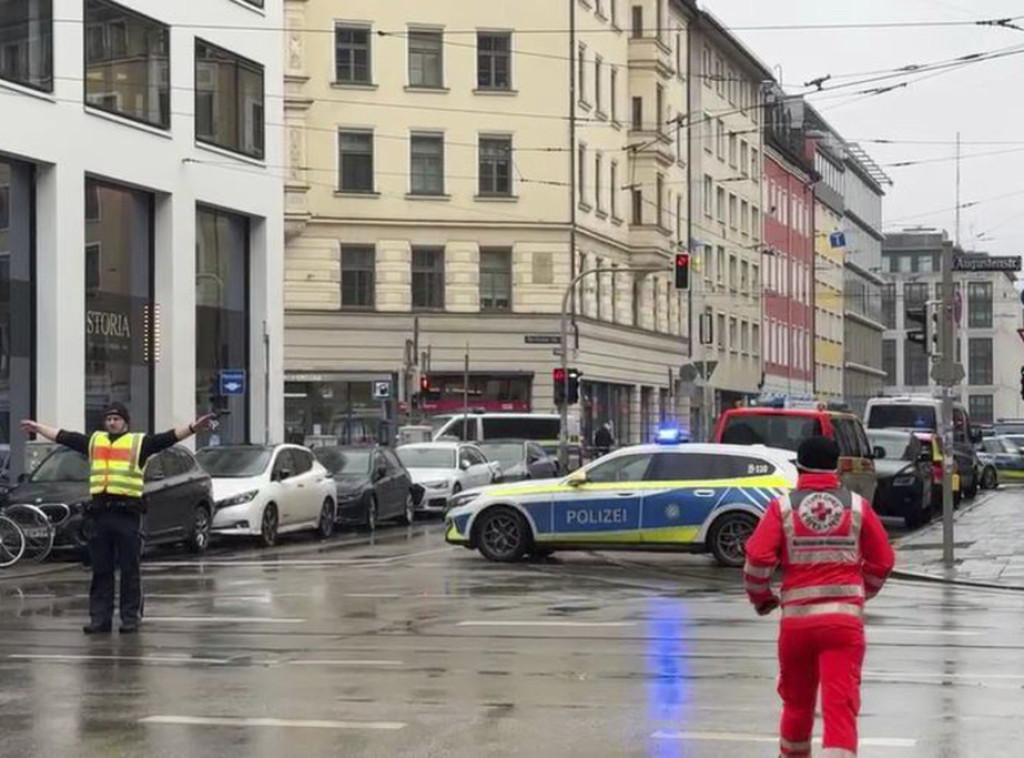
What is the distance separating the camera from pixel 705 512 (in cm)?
2259

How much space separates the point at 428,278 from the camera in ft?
201

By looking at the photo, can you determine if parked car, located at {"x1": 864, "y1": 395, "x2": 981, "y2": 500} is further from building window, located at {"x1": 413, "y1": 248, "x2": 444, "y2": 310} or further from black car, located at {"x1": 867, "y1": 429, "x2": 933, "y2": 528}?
building window, located at {"x1": 413, "y1": 248, "x2": 444, "y2": 310}

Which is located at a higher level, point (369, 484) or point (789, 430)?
point (789, 430)

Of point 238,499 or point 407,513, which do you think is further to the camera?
point 407,513

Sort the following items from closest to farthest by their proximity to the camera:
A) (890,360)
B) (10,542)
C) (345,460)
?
1. (10,542)
2. (345,460)
3. (890,360)

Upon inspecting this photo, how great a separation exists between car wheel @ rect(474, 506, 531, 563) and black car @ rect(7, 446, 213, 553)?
4167mm

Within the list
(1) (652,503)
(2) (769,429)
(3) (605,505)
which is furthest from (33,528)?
(2) (769,429)

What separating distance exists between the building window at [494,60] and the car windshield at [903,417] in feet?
64.4

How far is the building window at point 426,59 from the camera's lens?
6128 centimetres

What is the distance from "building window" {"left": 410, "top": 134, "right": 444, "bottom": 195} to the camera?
2425 inches

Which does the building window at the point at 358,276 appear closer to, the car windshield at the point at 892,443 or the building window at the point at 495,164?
the building window at the point at 495,164

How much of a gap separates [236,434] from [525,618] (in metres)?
24.4

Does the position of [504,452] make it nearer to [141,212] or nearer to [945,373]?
[141,212]

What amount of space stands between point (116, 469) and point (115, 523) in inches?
17.9
